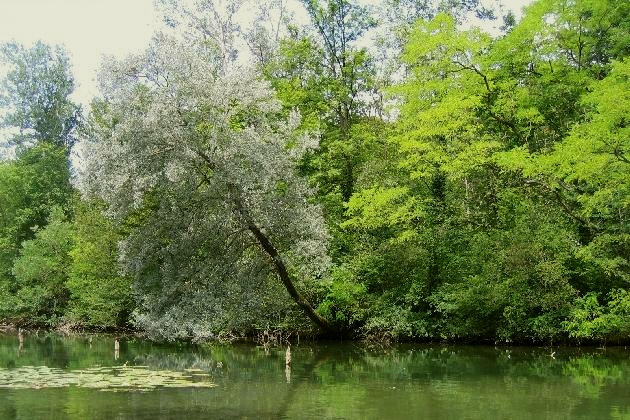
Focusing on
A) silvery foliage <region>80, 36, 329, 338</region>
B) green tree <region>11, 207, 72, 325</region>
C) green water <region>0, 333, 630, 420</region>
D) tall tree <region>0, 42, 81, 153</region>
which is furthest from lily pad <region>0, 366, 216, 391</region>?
tall tree <region>0, 42, 81, 153</region>

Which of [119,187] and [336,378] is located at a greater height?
[119,187]

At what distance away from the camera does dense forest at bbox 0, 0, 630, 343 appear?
69.7 feet

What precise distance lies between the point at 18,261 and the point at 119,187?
26.1 meters

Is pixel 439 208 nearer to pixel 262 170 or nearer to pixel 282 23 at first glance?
pixel 262 170

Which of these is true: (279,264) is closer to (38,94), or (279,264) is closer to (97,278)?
(97,278)

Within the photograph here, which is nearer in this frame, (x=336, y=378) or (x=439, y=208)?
(x=336, y=378)

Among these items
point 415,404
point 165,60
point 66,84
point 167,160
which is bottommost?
point 415,404

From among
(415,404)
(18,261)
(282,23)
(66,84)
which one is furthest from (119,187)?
(66,84)

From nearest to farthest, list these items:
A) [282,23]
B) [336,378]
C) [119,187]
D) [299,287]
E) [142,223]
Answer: [336,378], [119,187], [142,223], [299,287], [282,23]

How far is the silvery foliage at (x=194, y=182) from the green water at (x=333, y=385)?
2483mm

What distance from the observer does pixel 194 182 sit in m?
21.6

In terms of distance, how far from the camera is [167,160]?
20.6m

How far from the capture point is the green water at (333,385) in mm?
12477

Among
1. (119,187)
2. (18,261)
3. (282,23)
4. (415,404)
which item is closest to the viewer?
(415,404)
